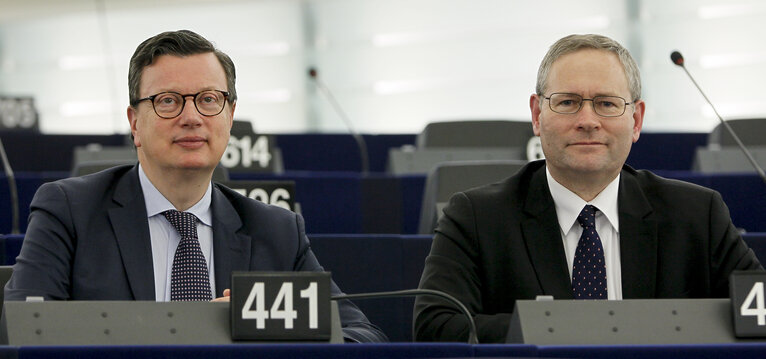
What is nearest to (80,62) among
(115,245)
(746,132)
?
(746,132)

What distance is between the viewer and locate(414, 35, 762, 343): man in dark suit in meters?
2.48

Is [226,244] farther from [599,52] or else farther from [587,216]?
[599,52]

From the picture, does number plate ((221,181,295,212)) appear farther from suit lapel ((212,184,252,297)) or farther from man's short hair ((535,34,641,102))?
man's short hair ((535,34,641,102))

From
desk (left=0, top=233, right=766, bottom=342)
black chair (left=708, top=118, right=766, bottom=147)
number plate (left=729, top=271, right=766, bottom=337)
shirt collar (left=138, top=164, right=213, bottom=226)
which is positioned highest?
shirt collar (left=138, top=164, right=213, bottom=226)

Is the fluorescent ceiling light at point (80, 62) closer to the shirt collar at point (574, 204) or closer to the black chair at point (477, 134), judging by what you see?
the black chair at point (477, 134)

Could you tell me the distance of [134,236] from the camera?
238cm

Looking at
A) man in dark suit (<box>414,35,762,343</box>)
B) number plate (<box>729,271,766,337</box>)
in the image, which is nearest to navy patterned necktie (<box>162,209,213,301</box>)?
man in dark suit (<box>414,35,762,343</box>)

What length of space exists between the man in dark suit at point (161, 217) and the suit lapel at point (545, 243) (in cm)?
36

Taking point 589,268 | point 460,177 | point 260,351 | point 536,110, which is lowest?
point 460,177

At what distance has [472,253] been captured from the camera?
2.53 meters

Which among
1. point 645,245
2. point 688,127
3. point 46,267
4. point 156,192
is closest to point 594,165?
point 645,245

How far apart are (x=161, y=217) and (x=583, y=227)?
2.82 feet

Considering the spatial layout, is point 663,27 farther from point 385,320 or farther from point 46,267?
point 46,267

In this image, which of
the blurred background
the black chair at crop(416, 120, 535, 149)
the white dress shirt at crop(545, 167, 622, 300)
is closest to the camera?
the white dress shirt at crop(545, 167, 622, 300)
